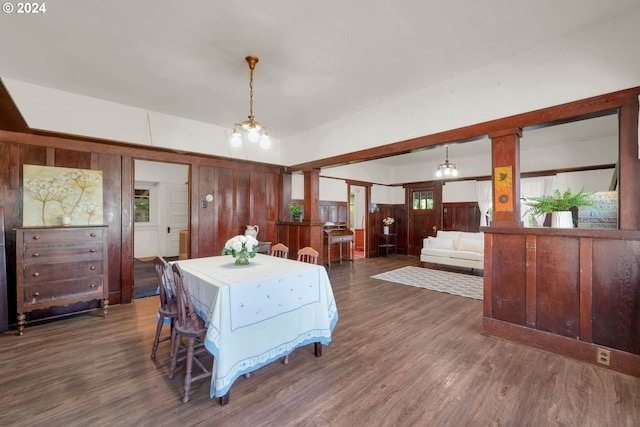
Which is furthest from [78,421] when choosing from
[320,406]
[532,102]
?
[532,102]

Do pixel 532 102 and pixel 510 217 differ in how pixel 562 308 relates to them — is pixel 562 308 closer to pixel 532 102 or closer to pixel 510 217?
pixel 510 217

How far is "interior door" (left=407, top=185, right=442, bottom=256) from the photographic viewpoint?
8.14 m

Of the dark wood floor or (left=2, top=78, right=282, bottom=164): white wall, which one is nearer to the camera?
the dark wood floor

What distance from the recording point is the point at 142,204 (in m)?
7.77

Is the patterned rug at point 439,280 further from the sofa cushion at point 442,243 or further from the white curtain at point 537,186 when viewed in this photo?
the white curtain at point 537,186

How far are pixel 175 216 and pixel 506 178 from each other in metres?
8.23

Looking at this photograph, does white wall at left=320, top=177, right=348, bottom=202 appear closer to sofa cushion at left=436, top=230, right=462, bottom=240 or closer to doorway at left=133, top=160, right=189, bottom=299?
sofa cushion at left=436, top=230, right=462, bottom=240

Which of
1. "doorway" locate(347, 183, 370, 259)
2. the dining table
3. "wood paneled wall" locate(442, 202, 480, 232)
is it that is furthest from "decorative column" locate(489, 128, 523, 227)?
"doorway" locate(347, 183, 370, 259)

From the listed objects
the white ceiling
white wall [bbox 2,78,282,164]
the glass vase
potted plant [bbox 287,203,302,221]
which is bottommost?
the glass vase

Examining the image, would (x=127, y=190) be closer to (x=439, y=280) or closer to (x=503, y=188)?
(x=503, y=188)

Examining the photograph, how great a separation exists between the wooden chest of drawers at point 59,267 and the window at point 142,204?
470 centimetres

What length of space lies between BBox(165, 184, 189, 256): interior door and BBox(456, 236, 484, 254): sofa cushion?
772cm

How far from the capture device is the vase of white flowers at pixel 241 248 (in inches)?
104

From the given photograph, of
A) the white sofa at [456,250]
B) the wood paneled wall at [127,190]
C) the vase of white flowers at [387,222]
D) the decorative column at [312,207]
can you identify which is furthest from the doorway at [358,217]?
the wood paneled wall at [127,190]
